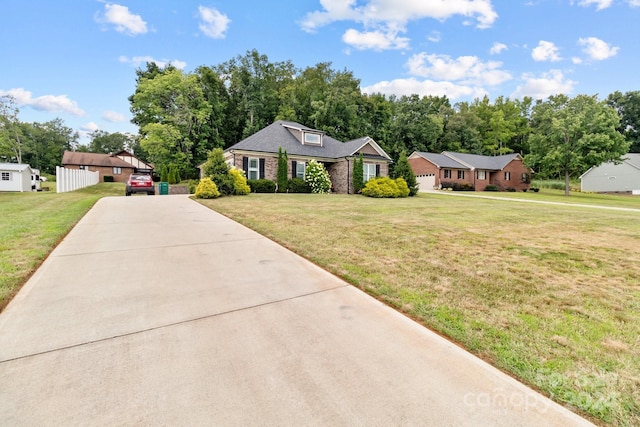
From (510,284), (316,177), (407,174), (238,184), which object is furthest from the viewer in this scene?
(316,177)

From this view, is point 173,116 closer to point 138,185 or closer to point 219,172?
point 138,185

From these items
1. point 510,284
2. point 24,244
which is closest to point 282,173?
point 24,244

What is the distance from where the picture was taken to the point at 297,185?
21.2 meters

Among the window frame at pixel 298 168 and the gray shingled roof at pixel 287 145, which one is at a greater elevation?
the gray shingled roof at pixel 287 145

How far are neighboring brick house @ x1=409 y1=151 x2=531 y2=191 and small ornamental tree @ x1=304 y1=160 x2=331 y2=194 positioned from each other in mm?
14927

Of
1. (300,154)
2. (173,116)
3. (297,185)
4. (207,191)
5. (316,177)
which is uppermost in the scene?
(173,116)

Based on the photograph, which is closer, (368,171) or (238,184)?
(238,184)

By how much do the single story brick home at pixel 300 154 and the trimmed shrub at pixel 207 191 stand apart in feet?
17.5

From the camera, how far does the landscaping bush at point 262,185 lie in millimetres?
19491

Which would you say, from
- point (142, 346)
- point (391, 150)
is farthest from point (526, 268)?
point (391, 150)

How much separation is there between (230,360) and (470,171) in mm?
38034

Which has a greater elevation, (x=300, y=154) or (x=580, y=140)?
(x=580, y=140)

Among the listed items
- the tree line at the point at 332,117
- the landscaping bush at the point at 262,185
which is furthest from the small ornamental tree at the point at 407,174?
the tree line at the point at 332,117

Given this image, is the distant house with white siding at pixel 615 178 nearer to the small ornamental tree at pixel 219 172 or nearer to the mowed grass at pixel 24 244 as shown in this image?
the small ornamental tree at pixel 219 172
